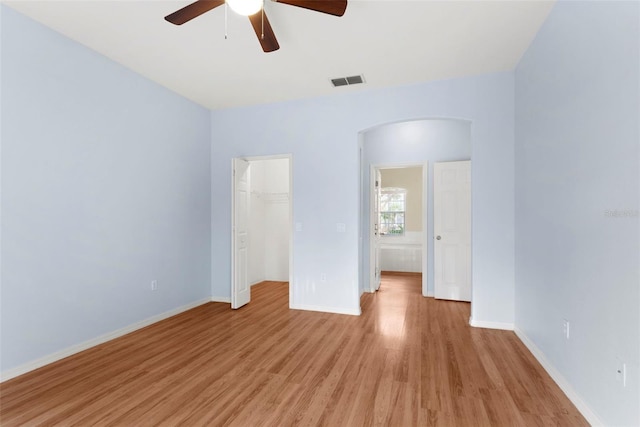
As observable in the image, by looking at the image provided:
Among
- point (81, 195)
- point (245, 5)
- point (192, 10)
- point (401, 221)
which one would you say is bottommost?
point (401, 221)

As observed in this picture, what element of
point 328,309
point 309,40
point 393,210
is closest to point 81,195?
point 309,40

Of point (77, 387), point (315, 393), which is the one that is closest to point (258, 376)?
point (315, 393)

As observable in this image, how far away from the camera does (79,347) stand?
9.71 ft

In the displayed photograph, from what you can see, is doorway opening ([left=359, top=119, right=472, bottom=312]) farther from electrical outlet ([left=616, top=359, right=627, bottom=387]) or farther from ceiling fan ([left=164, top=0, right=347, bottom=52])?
electrical outlet ([left=616, top=359, right=627, bottom=387])

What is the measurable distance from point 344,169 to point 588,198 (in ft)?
8.66

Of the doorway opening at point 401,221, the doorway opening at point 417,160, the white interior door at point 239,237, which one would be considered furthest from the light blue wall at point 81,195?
the doorway opening at point 401,221

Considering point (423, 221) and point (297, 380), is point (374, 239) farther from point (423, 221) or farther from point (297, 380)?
point (297, 380)

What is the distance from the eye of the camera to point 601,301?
1838 millimetres

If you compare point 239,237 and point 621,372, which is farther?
point 239,237

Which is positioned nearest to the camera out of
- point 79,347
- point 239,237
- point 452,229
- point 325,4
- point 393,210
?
point 325,4

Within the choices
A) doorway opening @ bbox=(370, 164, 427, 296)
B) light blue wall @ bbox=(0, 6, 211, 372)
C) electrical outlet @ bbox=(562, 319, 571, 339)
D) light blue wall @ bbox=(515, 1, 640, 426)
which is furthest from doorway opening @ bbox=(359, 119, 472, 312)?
light blue wall @ bbox=(0, 6, 211, 372)

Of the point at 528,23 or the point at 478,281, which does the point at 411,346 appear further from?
the point at 528,23

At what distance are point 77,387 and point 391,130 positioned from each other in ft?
16.5

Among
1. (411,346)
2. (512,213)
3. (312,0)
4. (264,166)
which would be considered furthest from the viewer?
(264,166)
